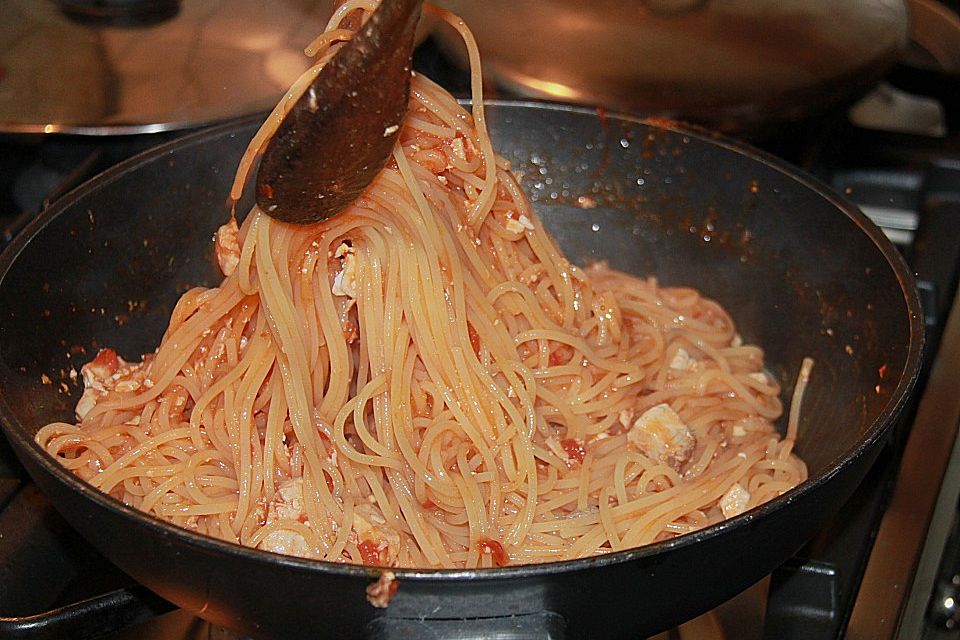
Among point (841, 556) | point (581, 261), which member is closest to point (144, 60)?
point (581, 261)

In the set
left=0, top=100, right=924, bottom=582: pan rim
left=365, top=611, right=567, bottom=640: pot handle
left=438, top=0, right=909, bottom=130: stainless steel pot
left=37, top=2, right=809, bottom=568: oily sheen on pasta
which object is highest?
left=0, top=100, right=924, bottom=582: pan rim

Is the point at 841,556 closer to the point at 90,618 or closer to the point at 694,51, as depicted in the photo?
the point at 90,618

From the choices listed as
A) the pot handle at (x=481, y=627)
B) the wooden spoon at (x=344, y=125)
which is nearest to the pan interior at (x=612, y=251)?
the wooden spoon at (x=344, y=125)

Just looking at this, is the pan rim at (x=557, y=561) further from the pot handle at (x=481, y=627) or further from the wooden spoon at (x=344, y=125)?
the wooden spoon at (x=344, y=125)

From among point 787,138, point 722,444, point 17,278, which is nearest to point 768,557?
point 722,444

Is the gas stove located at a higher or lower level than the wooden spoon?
lower

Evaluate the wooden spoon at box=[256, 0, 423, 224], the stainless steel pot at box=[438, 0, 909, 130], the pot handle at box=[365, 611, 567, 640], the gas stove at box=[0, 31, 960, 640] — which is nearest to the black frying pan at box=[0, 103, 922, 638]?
the pot handle at box=[365, 611, 567, 640]

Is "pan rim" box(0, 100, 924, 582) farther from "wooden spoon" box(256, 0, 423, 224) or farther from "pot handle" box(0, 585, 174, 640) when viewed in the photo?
"wooden spoon" box(256, 0, 423, 224)
